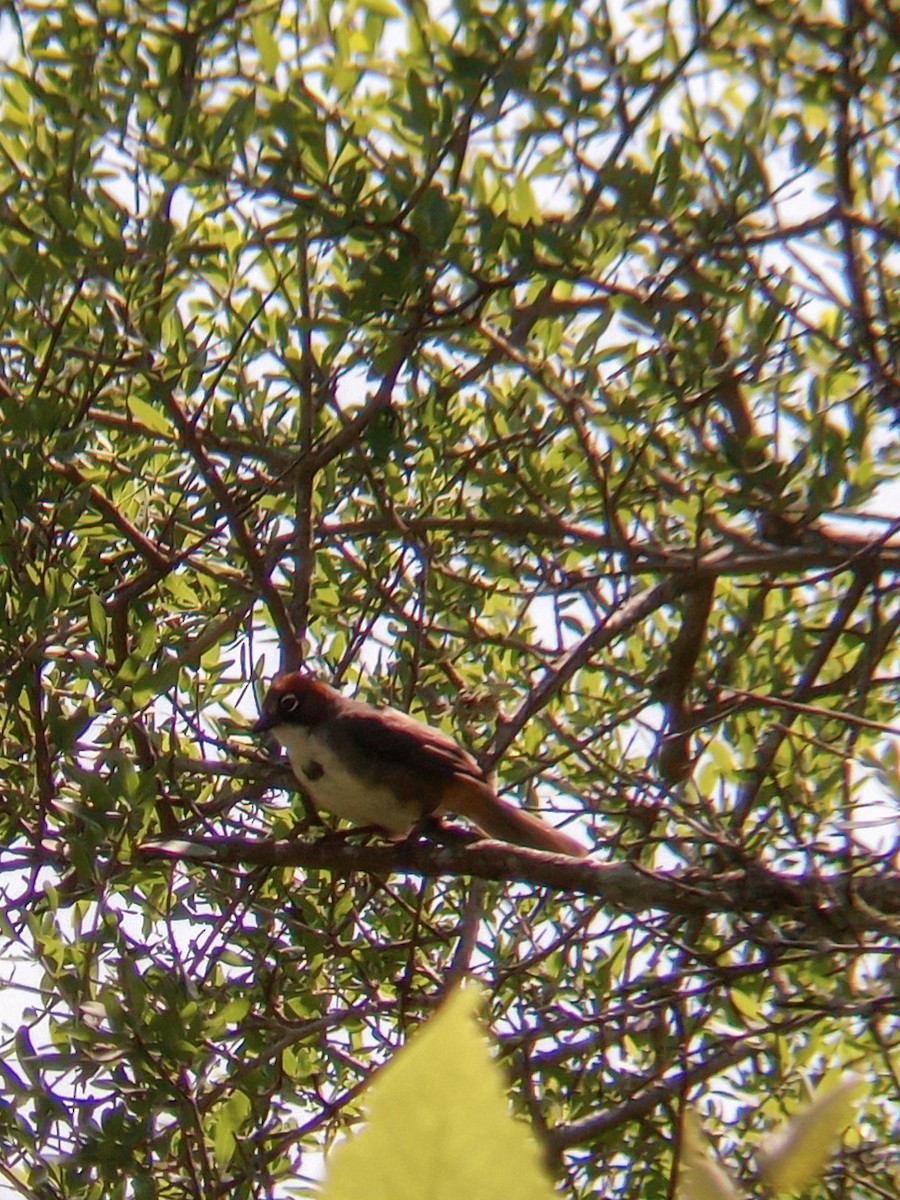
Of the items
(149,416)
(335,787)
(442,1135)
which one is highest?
(149,416)

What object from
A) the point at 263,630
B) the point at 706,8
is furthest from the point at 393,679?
the point at 706,8

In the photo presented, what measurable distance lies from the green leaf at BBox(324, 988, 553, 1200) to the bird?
4122 mm

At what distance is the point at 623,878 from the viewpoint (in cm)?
357

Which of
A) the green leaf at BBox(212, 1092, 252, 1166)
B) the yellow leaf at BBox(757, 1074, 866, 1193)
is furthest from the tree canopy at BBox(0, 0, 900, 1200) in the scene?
the yellow leaf at BBox(757, 1074, 866, 1193)

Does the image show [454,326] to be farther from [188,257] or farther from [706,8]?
[706,8]

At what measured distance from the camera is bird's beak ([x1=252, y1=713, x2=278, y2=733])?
15.6ft

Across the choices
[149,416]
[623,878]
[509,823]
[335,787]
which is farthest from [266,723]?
[623,878]

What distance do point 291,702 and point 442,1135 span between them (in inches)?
171

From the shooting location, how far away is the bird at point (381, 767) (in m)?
4.73

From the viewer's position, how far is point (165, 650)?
470 cm

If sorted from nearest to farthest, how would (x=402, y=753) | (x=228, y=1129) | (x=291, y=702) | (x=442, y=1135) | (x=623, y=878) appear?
(x=442, y=1135) < (x=228, y=1129) < (x=623, y=878) < (x=291, y=702) < (x=402, y=753)

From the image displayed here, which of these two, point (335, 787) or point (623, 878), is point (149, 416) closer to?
point (335, 787)

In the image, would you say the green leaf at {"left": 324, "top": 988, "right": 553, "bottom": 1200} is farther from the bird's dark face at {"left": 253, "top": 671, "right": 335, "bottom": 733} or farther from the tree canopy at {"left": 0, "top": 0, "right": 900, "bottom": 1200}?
the bird's dark face at {"left": 253, "top": 671, "right": 335, "bottom": 733}

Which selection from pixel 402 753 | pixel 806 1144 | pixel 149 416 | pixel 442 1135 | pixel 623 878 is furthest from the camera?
pixel 402 753
